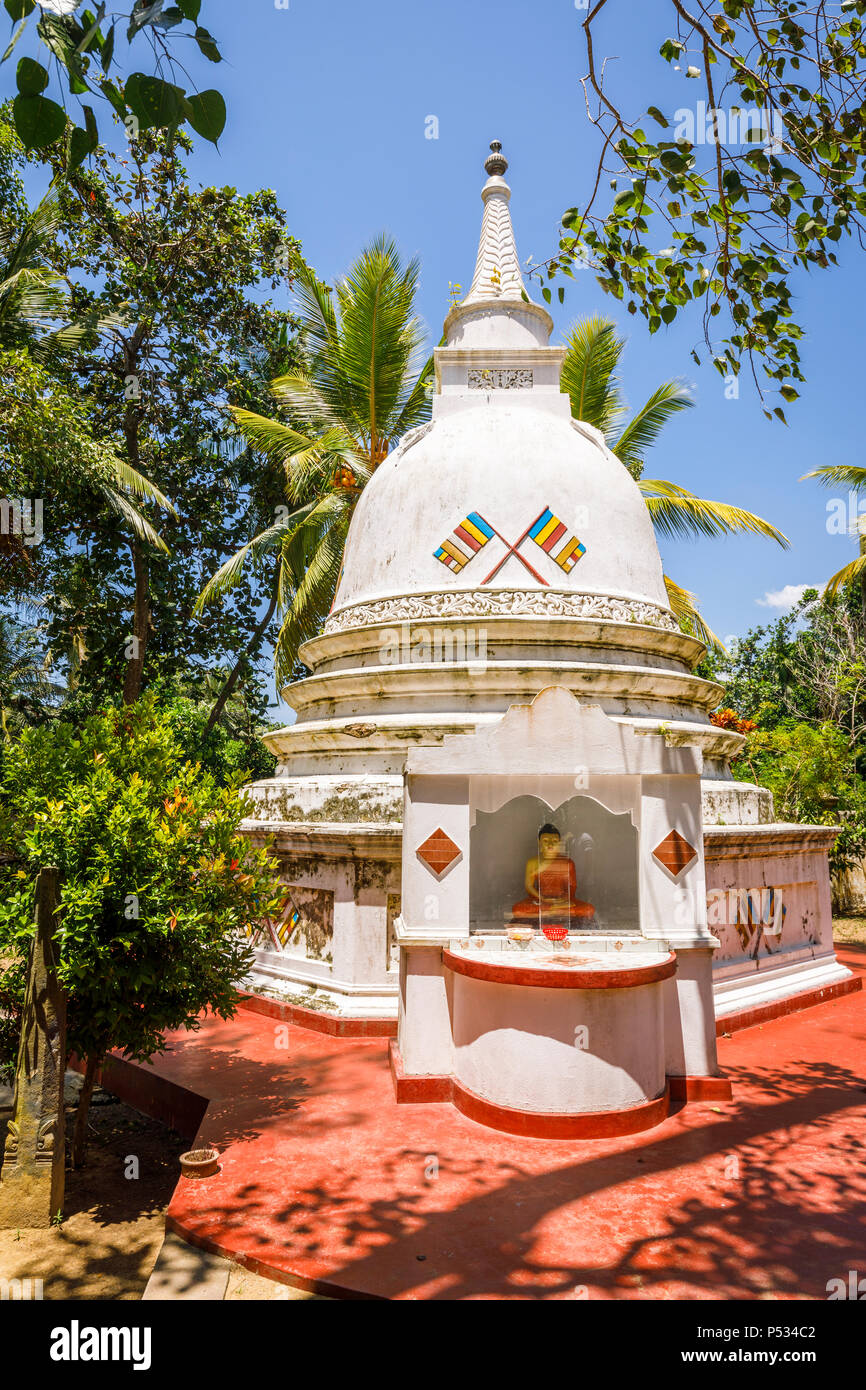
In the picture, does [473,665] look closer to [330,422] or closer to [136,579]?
[330,422]

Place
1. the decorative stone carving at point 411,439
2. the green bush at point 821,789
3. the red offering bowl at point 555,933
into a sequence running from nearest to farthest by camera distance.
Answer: the red offering bowl at point 555,933
the decorative stone carving at point 411,439
the green bush at point 821,789

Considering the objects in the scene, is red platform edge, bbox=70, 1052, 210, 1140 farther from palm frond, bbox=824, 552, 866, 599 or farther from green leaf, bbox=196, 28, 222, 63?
palm frond, bbox=824, 552, 866, 599

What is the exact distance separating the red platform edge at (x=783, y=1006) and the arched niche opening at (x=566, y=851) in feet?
4.61

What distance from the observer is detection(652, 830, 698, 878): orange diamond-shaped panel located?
588 cm

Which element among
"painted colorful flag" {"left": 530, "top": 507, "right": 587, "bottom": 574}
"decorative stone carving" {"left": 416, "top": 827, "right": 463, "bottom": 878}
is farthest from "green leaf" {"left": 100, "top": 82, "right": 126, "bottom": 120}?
"painted colorful flag" {"left": 530, "top": 507, "right": 587, "bottom": 574}

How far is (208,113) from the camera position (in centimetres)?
275

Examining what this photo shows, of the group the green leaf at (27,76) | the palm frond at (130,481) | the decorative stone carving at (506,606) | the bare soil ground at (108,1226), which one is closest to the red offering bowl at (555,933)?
the bare soil ground at (108,1226)

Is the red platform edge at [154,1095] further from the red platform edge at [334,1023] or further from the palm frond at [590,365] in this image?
the palm frond at [590,365]

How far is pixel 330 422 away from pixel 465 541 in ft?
31.3

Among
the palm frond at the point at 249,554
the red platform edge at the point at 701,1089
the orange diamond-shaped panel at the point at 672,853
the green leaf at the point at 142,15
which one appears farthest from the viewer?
the palm frond at the point at 249,554

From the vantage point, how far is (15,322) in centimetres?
1430

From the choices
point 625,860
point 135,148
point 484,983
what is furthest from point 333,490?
point 484,983

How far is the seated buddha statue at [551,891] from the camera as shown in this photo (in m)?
6.65
